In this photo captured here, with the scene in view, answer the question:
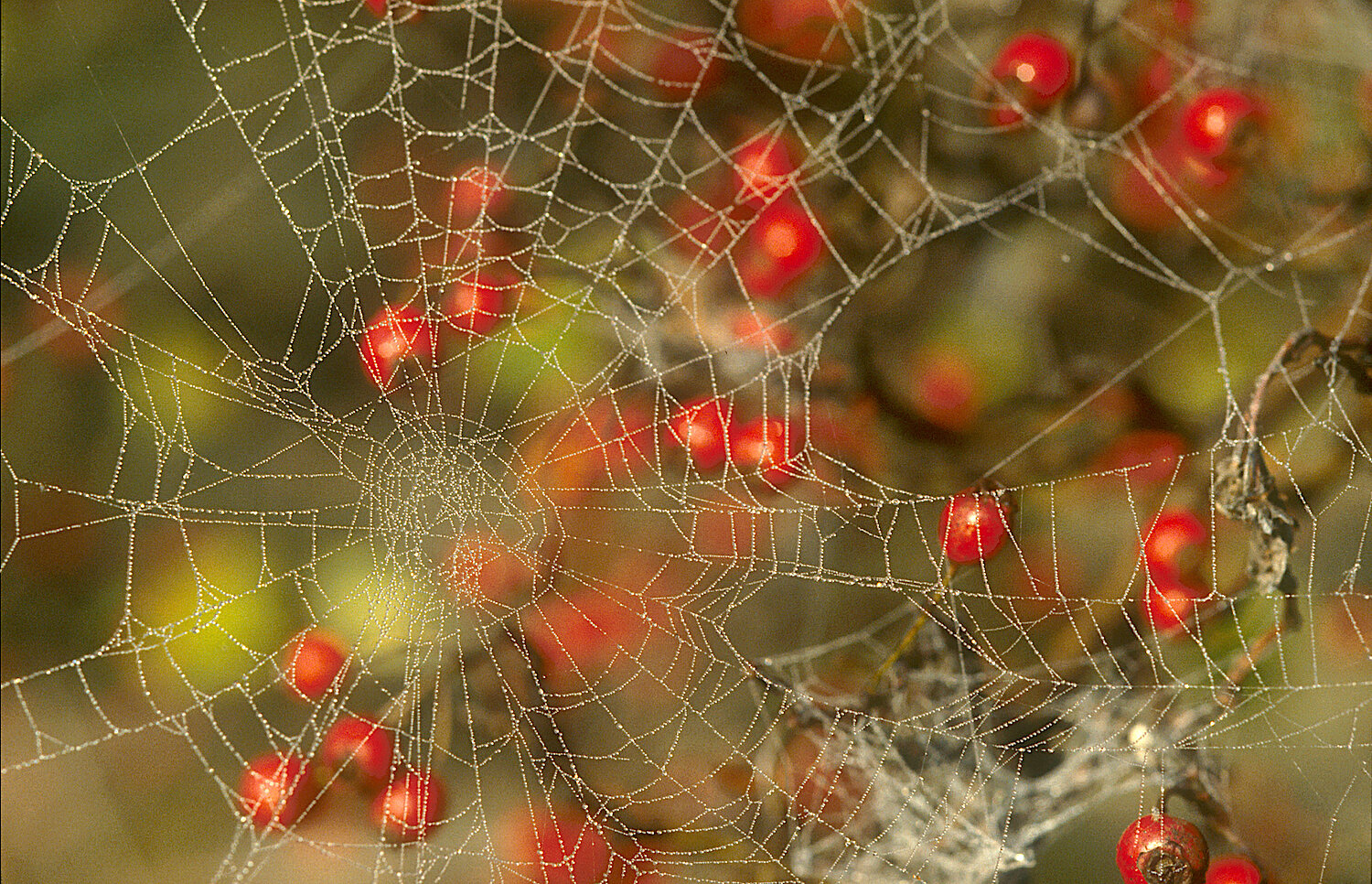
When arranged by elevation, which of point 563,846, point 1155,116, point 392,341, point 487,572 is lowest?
point 563,846

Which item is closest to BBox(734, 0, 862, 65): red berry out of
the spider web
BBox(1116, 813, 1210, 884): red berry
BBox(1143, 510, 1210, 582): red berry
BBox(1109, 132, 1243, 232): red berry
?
the spider web

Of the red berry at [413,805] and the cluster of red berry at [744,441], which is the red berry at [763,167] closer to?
the cluster of red berry at [744,441]

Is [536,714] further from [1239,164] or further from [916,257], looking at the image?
[1239,164]

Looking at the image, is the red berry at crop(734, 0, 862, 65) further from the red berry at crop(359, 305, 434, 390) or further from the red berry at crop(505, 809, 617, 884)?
the red berry at crop(505, 809, 617, 884)

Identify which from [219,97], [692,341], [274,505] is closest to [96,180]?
[219,97]

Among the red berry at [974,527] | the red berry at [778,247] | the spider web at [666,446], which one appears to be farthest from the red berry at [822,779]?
the red berry at [778,247]

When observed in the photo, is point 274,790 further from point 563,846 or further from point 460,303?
point 460,303

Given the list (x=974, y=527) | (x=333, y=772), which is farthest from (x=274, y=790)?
(x=974, y=527)
